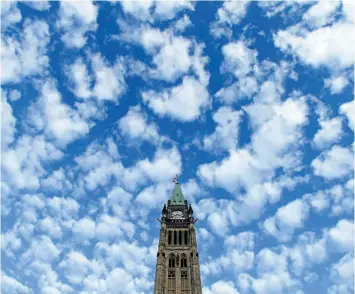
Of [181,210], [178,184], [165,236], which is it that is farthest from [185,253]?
[178,184]

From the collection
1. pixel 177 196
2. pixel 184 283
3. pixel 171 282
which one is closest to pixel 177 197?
pixel 177 196

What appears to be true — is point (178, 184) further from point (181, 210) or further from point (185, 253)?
point (185, 253)

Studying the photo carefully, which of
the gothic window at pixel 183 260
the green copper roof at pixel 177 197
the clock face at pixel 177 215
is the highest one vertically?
the green copper roof at pixel 177 197

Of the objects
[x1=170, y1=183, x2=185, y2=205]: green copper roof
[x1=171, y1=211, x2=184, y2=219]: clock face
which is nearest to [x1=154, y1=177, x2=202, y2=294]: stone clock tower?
[x1=171, y1=211, x2=184, y2=219]: clock face

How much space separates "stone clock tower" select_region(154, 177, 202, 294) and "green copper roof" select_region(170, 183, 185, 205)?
3437mm

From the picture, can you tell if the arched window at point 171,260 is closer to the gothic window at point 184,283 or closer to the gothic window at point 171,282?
the gothic window at point 171,282

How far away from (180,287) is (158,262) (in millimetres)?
7571

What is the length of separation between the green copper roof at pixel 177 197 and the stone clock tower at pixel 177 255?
11.3ft

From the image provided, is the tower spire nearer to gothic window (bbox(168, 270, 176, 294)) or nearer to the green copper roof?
the green copper roof

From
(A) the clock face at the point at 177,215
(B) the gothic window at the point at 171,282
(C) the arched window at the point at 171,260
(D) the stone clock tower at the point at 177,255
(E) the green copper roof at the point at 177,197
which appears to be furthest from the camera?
(E) the green copper roof at the point at 177,197

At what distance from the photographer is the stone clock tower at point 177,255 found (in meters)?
89.4

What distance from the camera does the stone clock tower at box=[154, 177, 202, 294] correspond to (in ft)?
293

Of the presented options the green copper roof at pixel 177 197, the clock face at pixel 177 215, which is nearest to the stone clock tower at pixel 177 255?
the clock face at pixel 177 215

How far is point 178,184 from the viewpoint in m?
130
